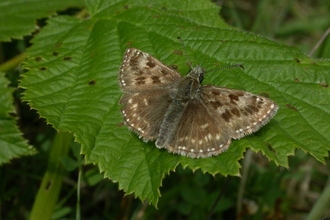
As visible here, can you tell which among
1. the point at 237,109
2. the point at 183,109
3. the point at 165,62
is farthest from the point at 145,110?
the point at 237,109

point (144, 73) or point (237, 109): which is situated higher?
point (237, 109)

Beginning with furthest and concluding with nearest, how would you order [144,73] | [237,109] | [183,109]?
[144,73] < [183,109] < [237,109]

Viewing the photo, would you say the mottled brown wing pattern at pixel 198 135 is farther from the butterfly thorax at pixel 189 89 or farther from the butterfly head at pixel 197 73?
the butterfly head at pixel 197 73

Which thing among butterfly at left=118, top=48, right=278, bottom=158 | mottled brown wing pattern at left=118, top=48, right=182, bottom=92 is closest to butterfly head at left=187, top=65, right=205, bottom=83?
butterfly at left=118, top=48, right=278, bottom=158

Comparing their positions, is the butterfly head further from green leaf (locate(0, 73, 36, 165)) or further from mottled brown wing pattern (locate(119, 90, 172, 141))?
green leaf (locate(0, 73, 36, 165))

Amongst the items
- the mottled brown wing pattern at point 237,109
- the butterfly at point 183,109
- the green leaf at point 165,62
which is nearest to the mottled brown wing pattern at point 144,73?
the butterfly at point 183,109

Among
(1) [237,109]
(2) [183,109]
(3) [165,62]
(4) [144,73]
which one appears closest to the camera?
(1) [237,109]

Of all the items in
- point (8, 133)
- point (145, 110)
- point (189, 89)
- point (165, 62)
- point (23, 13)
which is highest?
point (189, 89)

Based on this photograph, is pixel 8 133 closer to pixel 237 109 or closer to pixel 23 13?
pixel 23 13
